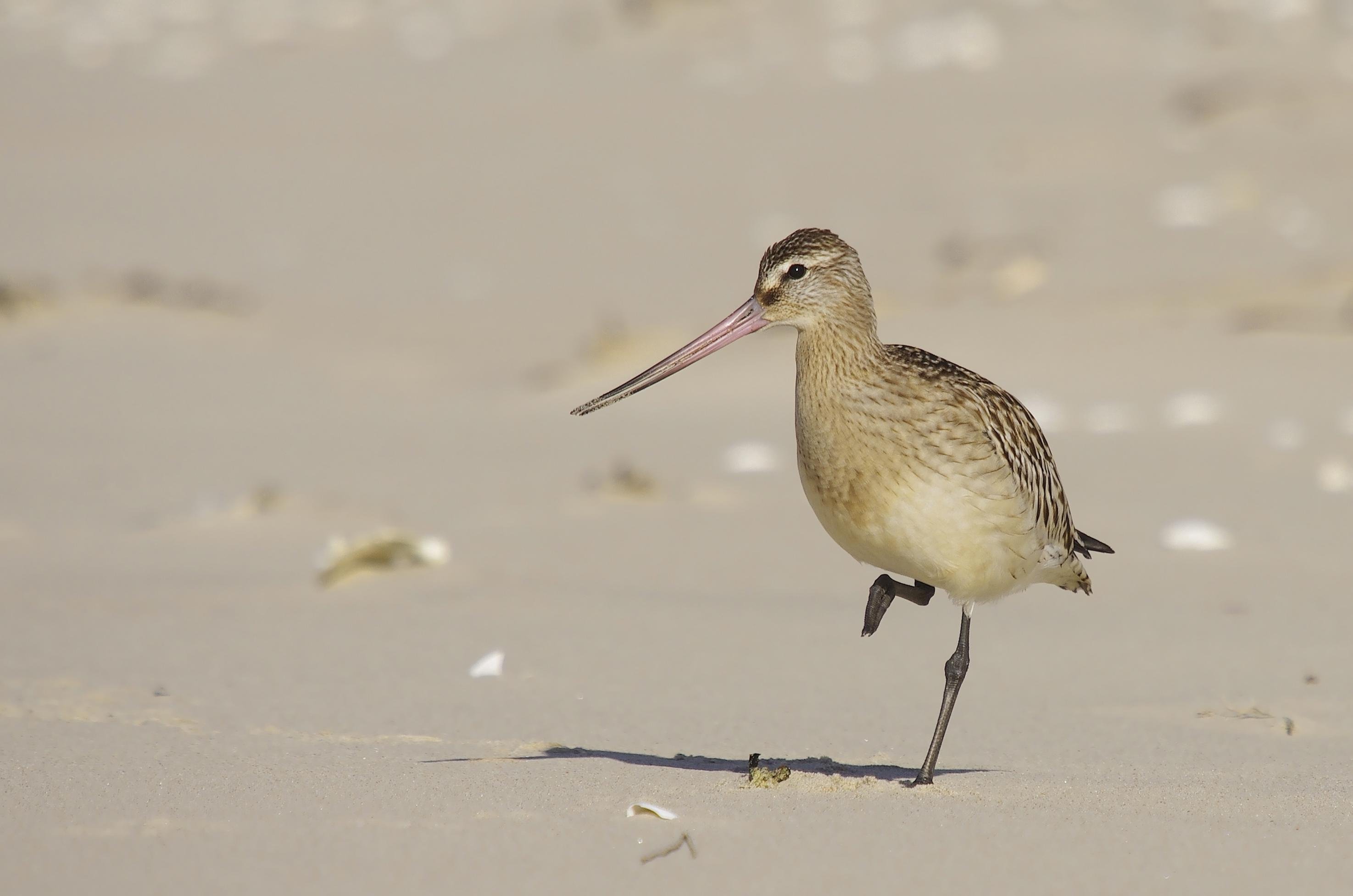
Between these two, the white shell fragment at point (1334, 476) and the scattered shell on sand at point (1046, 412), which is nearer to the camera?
the white shell fragment at point (1334, 476)

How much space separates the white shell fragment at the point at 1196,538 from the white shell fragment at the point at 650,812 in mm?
4072

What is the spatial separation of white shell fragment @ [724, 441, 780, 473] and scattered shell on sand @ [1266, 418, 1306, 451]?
2.53 m

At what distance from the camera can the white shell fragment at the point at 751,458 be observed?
29.7 feet

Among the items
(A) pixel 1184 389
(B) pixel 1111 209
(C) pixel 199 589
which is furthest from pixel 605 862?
(B) pixel 1111 209

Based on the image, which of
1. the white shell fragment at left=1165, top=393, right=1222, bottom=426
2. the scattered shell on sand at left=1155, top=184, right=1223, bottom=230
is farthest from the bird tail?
the scattered shell on sand at left=1155, top=184, right=1223, bottom=230

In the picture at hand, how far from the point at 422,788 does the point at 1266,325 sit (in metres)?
7.74

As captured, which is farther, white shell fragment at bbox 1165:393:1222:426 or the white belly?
A: white shell fragment at bbox 1165:393:1222:426

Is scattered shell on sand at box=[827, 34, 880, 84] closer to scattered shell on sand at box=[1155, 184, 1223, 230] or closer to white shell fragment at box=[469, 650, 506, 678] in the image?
scattered shell on sand at box=[1155, 184, 1223, 230]

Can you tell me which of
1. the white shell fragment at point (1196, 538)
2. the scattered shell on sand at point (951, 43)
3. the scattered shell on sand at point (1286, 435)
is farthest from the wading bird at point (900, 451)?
the scattered shell on sand at point (951, 43)

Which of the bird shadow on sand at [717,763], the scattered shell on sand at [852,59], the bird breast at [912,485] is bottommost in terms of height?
the bird shadow on sand at [717,763]

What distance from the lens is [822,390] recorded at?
4.98 meters

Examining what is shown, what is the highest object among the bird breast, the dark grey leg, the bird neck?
the bird neck

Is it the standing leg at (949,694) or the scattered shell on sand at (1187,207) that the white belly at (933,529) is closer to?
the standing leg at (949,694)

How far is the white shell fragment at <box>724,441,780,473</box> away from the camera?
356 inches
